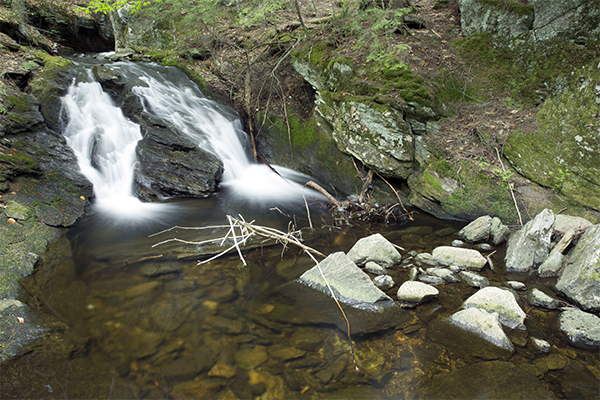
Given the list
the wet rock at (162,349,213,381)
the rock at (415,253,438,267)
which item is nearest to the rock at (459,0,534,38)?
the rock at (415,253,438,267)

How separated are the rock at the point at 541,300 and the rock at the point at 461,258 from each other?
78 centimetres

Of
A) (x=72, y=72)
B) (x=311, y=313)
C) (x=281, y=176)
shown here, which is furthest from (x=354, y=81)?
(x=72, y=72)

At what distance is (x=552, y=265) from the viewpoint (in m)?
4.39

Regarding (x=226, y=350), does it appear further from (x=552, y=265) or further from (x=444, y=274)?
(x=552, y=265)

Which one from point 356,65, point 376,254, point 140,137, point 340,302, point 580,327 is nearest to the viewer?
point 580,327

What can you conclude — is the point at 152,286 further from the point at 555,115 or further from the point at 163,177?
the point at 555,115

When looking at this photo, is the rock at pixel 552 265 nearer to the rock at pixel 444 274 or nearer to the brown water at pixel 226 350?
the brown water at pixel 226 350

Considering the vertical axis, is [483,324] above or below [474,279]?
above

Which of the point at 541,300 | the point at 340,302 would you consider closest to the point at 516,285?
the point at 541,300

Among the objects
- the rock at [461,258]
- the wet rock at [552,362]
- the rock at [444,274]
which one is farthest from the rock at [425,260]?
the wet rock at [552,362]

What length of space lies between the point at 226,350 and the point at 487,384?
105 inches

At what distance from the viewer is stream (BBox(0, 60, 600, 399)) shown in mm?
2922

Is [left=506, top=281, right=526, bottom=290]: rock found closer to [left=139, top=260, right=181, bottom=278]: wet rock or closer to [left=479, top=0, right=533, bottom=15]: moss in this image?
[left=139, top=260, right=181, bottom=278]: wet rock

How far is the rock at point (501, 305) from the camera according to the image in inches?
138
